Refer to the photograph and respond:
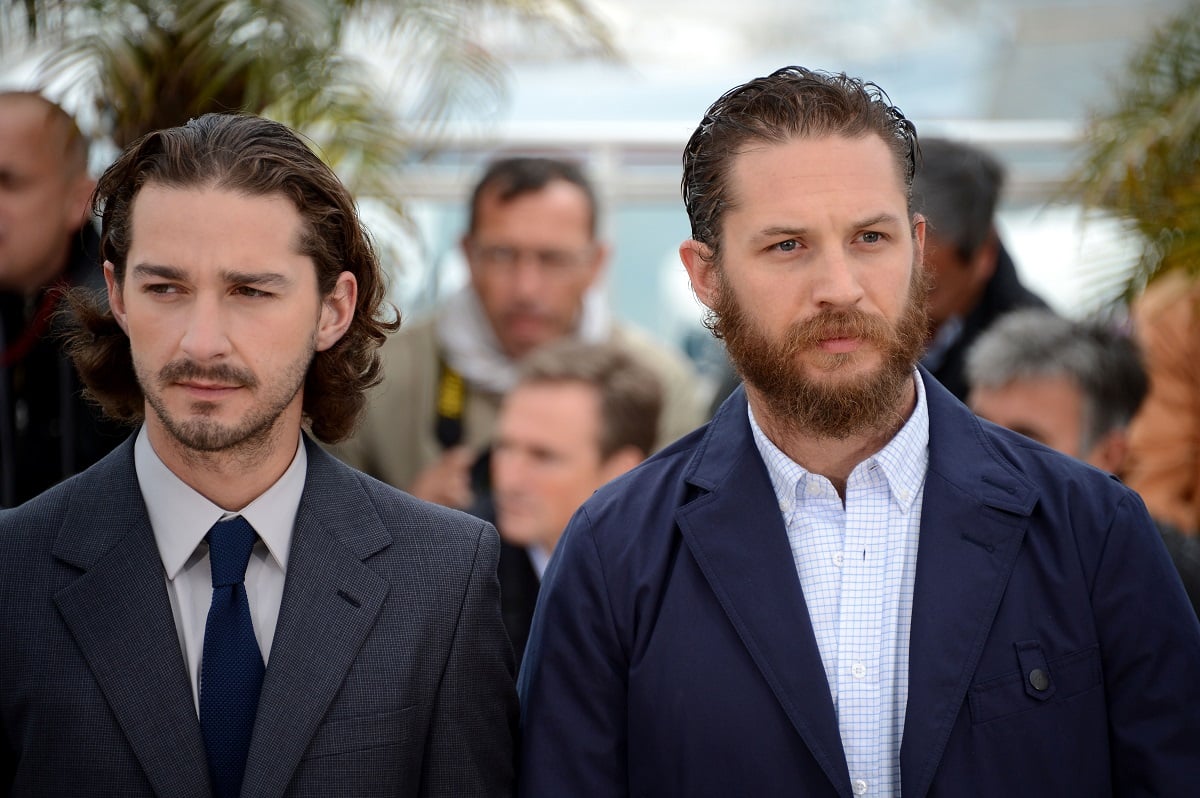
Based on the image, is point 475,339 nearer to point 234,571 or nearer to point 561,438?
point 561,438

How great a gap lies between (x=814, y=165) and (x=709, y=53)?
19.3 ft

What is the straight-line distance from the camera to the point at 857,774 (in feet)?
7.77

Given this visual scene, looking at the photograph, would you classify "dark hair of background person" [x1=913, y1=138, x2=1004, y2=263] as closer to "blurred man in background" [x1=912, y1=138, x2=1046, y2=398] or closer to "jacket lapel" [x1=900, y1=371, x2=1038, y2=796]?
"blurred man in background" [x1=912, y1=138, x2=1046, y2=398]

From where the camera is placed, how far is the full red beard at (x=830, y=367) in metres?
2.46

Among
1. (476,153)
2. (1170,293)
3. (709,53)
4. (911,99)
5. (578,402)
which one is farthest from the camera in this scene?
(709,53)

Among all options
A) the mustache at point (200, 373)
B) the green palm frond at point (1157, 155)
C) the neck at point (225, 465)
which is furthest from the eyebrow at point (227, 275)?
the green palm frond at point (1157, 155)

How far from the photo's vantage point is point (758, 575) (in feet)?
8.04

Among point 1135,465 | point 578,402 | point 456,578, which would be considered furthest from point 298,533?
point 1135,465

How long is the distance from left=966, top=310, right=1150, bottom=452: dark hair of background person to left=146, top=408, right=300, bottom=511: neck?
2.22 m

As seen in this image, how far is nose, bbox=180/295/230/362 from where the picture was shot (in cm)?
239

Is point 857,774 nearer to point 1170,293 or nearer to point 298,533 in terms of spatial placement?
point 298,533

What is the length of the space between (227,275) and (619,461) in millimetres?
2006

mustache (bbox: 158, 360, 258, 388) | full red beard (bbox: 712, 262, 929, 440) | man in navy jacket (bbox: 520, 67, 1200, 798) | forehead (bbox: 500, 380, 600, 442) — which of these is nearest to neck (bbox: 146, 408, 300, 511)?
mustache (bbox: 158, 360, 258, 388)

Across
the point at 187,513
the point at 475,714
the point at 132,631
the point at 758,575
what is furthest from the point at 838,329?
the point at 132,631
